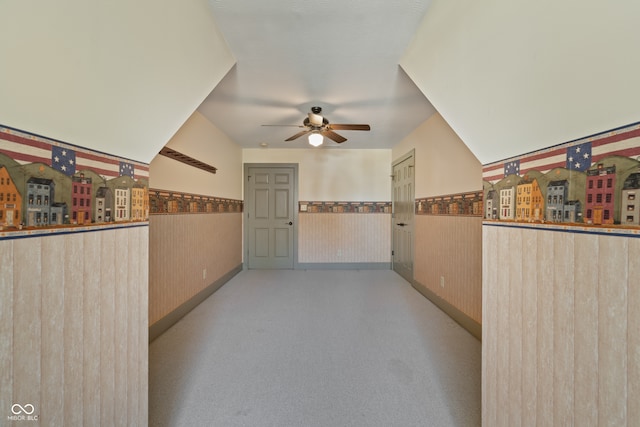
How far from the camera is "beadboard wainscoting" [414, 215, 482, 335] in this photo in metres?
2.33

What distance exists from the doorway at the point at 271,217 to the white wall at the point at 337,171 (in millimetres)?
201

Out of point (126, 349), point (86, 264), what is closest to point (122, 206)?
point (86, 264)

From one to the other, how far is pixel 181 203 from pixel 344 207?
2.96 m

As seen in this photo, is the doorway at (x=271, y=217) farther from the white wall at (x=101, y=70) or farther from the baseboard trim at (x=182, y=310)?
the white wall at (x=101, y=70)

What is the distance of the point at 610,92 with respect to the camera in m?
0.66

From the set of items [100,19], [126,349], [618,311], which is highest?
[100,19]

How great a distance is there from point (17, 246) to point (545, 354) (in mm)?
1768

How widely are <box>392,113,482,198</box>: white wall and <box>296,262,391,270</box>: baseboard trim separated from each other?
1741 mm

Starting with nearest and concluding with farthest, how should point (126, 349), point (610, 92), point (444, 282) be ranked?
1. point (610, 92)
2. point (126, 349)
3. point (444, 282)

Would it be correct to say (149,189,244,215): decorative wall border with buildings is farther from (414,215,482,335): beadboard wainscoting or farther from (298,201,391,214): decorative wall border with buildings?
(414,215,482,335): beadboard wainscoting

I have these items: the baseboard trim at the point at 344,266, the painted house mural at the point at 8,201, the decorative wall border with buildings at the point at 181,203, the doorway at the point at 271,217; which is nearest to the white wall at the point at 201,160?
the decorative wall border with buildings at the point at 181,203

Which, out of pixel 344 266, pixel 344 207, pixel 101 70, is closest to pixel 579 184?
pixel 101 70

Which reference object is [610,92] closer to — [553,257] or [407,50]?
[553,257]

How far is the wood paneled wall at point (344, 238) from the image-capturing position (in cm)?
482
